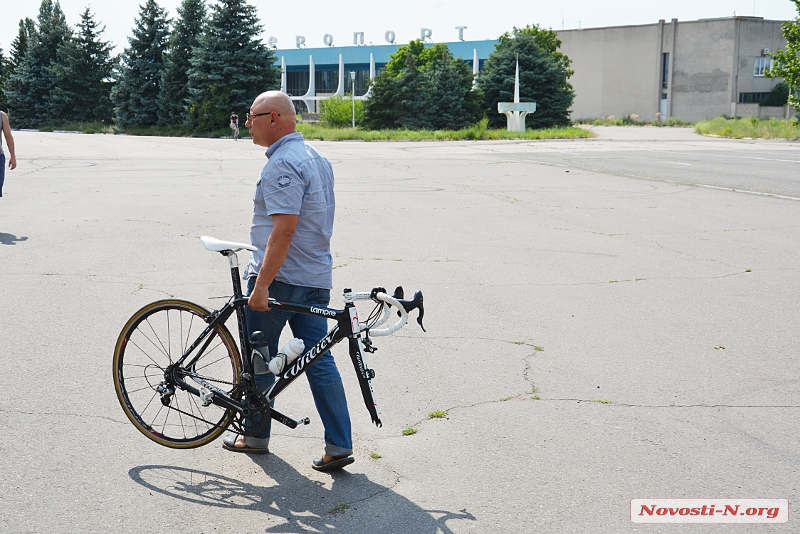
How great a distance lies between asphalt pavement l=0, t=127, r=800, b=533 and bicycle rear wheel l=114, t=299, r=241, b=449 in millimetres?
133

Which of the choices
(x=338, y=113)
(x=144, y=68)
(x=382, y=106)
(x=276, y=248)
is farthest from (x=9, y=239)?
(x=144, y=68)

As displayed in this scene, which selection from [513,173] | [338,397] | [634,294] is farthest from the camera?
[513,173]

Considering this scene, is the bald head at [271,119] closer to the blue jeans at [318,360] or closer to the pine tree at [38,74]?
the blue jeans at [318,360]

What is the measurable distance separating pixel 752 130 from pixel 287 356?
49.3 m

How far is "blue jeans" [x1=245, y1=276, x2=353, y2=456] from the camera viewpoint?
416cm

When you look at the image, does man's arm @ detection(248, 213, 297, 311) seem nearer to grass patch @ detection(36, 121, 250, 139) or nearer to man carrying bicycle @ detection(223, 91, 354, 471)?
man carrying bicycle @ detection(223, 91, 354, 471)

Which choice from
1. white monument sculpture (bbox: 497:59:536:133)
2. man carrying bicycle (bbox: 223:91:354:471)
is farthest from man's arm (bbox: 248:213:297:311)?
white monument sculpture (bbox: 497:59:536:133)

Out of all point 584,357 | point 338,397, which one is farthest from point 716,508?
point 584,357

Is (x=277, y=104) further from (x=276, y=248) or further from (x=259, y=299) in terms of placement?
(x=259, y=299)

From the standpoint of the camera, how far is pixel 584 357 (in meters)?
6.12

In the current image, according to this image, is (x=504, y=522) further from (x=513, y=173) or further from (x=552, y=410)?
(x=513, y=173)

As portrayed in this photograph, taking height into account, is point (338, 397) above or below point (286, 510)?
above

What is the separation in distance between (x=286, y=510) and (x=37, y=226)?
31.6 feet

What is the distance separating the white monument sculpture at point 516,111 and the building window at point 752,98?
111ft
